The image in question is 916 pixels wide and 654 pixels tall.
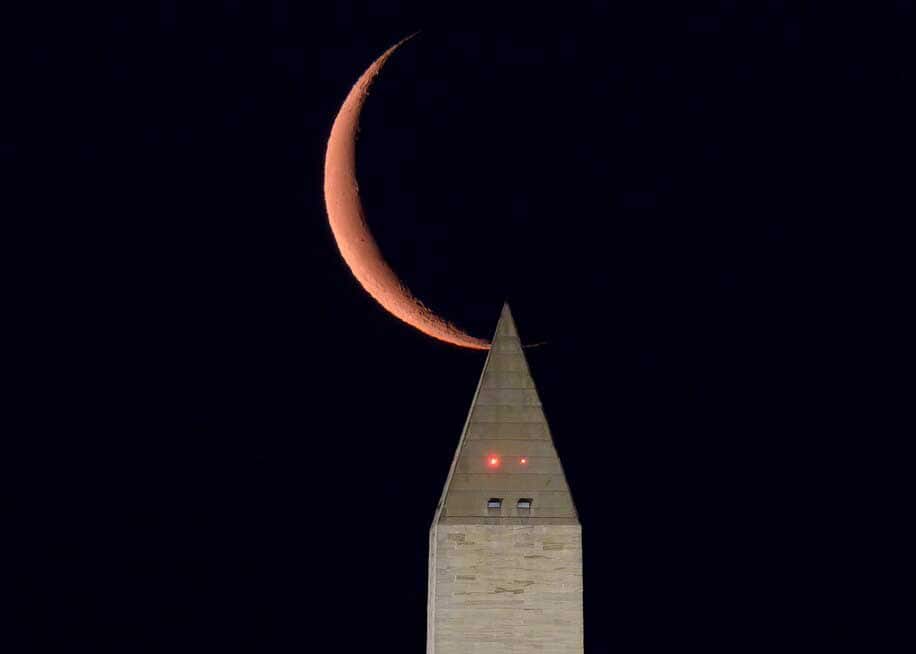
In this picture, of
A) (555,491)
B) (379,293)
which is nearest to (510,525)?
(555,491)

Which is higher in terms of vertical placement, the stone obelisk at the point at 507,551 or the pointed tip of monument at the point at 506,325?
the pointed tip of monument at the point at 506,325

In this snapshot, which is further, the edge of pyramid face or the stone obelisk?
the edge of pyramid face

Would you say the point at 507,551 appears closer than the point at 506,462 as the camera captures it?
Yes

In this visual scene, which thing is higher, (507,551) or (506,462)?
(506,462)

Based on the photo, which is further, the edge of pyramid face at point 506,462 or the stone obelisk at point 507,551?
the edge of pyramid face at point 506,462

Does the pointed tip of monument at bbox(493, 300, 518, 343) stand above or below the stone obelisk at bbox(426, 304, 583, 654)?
above

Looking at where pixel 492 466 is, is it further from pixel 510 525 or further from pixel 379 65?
pixel 379 65
